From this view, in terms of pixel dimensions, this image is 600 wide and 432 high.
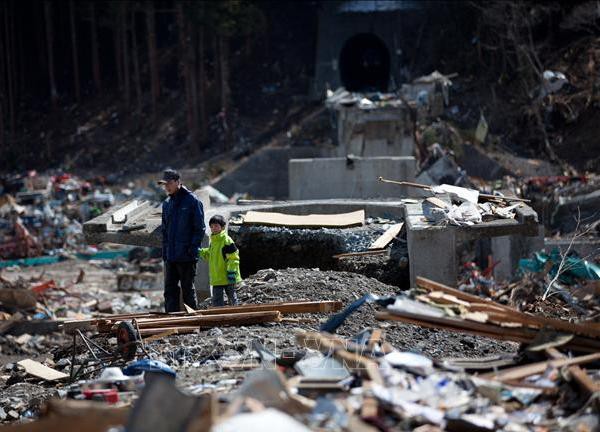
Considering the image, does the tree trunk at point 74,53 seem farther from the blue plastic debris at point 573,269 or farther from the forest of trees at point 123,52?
the blue plastic debris at point 573,269

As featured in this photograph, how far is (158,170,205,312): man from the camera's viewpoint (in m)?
12.0

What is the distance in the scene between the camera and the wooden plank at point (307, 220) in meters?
16.1

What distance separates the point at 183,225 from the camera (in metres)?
12.1

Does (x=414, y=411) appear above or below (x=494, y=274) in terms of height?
above

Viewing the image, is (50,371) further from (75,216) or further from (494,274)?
(75,216)

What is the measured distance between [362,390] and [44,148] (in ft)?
111

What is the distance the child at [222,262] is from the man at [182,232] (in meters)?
0.25

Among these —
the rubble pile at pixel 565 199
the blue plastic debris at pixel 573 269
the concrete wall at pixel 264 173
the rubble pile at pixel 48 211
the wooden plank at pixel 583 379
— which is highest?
the wooden plank at pixel 583 379

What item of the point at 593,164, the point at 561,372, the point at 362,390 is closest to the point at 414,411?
the point at 362,390

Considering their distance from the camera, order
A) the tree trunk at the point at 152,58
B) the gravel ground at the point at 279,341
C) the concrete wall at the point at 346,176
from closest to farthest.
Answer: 1. the gravel ground at the point at 279,341
2. the concrete wall at the point at 346,176
3. the tree trunk at the point at 152,58

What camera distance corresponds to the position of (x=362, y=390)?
673 cm

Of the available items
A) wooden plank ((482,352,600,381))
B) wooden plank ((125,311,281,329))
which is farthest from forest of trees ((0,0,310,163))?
wooden plank ((482,352,600,381))

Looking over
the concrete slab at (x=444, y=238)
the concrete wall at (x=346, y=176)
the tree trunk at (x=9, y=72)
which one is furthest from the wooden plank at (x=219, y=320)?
the tree trunk at (x=9, y=72)

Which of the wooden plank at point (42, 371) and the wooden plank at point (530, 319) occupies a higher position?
the wooden plank at point (530, 319)
